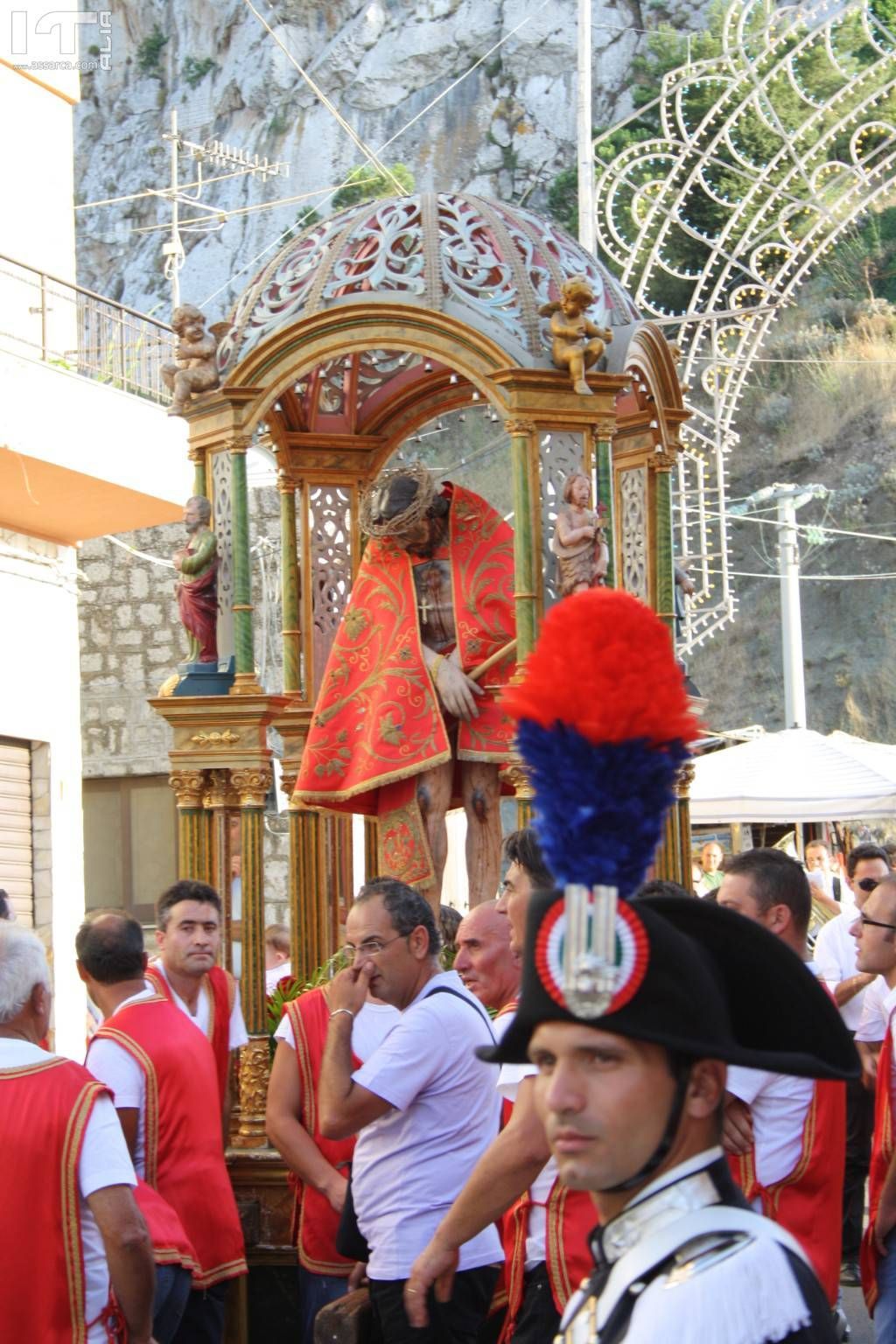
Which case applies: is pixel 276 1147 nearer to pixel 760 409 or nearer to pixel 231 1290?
pixel 231 1290

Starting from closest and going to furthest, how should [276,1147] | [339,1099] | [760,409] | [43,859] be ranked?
1. [339,1099]
2. [276,1147]
3. [43,859]
4. [760,409]

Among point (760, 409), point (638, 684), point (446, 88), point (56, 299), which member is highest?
point (446, 88)

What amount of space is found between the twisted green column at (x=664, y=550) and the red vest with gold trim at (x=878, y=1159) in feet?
11.1

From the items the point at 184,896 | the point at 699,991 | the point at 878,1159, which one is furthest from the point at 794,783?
the point at 699,991

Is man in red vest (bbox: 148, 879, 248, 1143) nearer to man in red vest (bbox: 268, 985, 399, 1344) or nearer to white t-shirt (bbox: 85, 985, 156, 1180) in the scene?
man in red vest (bbox: 268, 985, 399, 1344)

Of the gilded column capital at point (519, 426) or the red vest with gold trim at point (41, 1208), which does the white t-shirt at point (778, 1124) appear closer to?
the red vest with gold trim at point (41, 1208)

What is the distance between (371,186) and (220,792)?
1318 inches

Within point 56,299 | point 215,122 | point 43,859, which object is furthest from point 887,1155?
point 215,122

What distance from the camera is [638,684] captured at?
2332 mm

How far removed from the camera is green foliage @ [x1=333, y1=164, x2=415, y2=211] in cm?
3809

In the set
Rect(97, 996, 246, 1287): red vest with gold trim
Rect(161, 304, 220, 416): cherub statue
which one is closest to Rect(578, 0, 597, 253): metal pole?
Rect(161, 304, 220, 416): cherub statue

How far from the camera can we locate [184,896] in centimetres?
621

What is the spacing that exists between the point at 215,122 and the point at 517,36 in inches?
305

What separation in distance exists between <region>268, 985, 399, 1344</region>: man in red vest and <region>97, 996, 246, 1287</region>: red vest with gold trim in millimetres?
336
